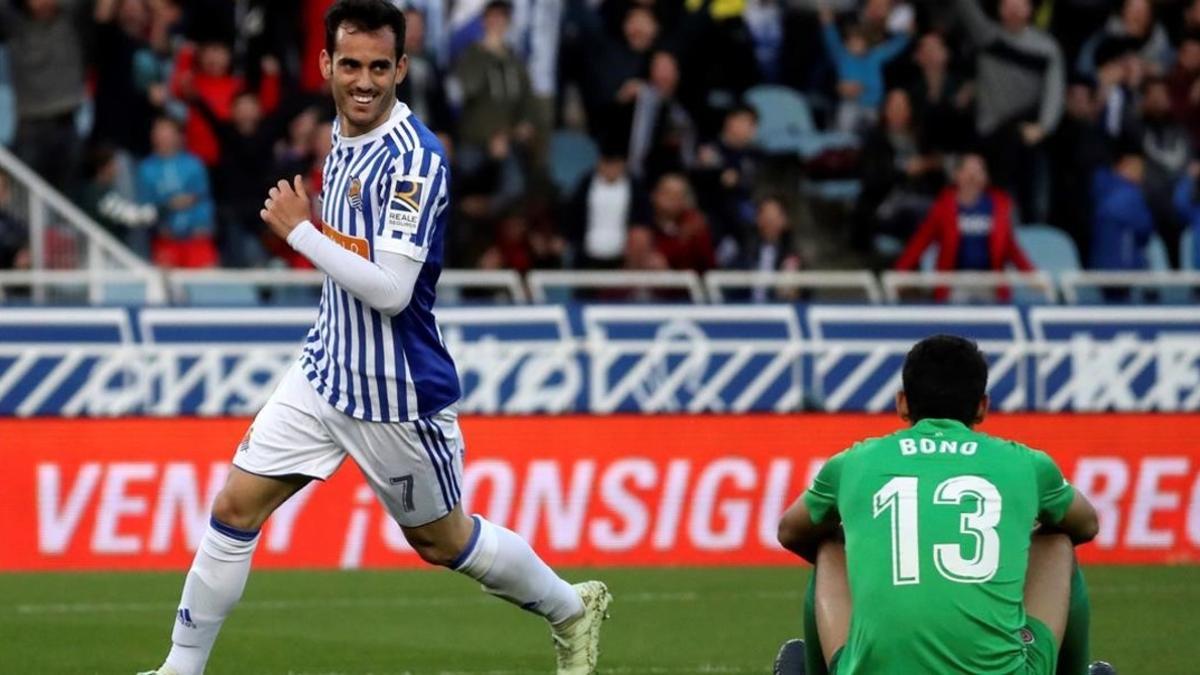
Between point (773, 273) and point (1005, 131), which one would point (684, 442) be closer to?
point (773, 273)

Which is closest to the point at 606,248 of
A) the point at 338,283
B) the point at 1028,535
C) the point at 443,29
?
the point at 443,29

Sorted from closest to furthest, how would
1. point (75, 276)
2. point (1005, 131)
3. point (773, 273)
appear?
point (75, 276) → point (773, 273) → point (1005, 131)

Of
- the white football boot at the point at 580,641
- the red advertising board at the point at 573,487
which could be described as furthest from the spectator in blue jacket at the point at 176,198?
the white football boot at the point at 580,641

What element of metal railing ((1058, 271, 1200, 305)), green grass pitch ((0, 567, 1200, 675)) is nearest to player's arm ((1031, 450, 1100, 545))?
green grass pitch ((0, 567, 1200, 675))

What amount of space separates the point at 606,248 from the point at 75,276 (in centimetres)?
422

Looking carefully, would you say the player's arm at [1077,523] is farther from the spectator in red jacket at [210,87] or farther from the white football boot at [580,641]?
the spectator in red jacket at [210,87]

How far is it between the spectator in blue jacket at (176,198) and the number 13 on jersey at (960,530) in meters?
12.8

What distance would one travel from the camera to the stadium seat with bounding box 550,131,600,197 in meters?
20.8

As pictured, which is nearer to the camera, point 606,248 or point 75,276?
point 75,276

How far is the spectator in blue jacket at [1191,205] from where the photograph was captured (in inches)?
829

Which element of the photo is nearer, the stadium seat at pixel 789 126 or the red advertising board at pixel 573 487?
the red advertising board at pixel 573 487

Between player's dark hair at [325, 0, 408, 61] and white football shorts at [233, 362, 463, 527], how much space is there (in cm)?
114

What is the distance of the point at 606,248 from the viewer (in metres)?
19.7

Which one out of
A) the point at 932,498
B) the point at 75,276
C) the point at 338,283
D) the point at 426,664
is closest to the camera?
the point at 932,498
